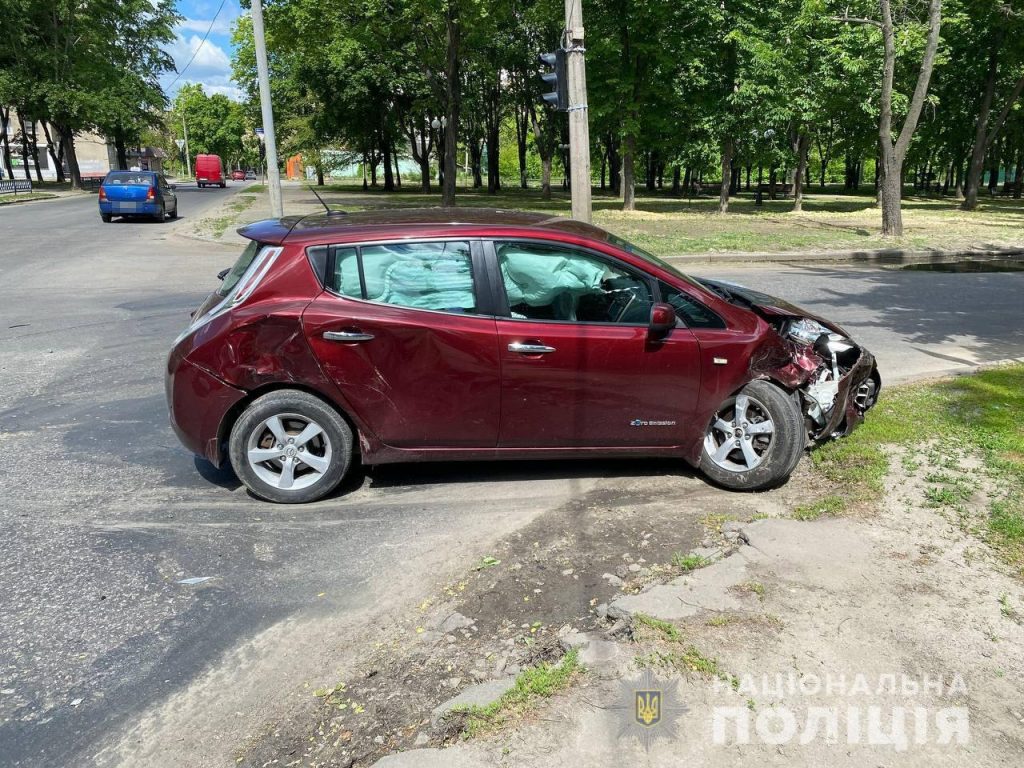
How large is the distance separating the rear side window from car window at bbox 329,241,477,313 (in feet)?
78.8

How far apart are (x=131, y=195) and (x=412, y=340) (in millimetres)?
24149

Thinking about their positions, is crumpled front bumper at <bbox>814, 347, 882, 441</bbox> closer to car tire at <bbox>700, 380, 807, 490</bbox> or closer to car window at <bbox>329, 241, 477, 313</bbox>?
car tire at <bbox>700, 380, 807, 490</bbox>

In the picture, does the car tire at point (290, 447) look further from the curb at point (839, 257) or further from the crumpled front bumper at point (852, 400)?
the curb at point (839, 257)

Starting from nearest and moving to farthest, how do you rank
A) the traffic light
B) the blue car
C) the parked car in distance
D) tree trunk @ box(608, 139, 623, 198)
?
1. the traffic light
2. the blue car
3. tree trunk @ box(608, 139, 623, 198)
4. the parked car in distance

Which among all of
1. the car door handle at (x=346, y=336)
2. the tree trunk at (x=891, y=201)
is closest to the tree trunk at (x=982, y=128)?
the tree trunk at (x=891, y=201)

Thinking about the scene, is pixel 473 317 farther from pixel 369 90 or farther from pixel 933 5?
pixel 369 90

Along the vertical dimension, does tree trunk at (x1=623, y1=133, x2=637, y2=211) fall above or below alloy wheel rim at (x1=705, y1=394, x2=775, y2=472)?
above

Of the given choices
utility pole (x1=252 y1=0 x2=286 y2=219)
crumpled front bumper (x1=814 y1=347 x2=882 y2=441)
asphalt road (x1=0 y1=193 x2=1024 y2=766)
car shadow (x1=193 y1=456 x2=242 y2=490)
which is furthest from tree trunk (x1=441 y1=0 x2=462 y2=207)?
crumpled front bumper (x1=814 y1=347 x2=882 y2=441)

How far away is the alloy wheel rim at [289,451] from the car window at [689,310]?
2.21 meters

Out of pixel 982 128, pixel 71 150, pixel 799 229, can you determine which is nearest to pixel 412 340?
pixel 799 229

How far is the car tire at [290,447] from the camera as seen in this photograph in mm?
4383

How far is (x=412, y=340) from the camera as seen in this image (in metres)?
4.33

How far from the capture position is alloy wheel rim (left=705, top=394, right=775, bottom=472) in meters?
4.58

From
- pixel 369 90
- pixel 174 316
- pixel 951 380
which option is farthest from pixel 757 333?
pixel 369 90
